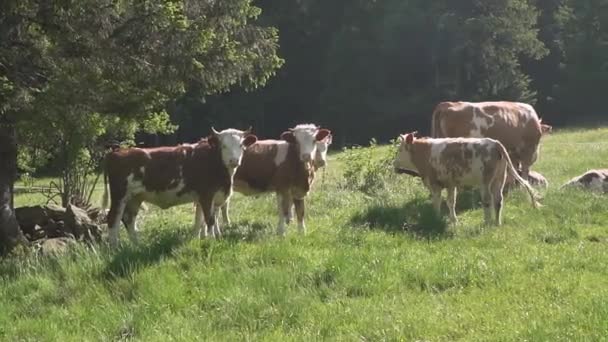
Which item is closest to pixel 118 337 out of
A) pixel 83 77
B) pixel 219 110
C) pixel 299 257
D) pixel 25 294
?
pixel 25 294

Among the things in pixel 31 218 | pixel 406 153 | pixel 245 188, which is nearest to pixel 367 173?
pixel 406 153

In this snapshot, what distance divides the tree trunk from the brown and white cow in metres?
3.52

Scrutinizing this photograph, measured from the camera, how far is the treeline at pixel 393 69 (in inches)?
2238

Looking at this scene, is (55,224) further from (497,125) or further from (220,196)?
(497,125)

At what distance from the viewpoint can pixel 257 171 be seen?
13.9 m

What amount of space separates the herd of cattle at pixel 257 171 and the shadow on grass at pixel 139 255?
1.27m

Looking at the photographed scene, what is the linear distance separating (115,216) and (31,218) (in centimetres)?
210

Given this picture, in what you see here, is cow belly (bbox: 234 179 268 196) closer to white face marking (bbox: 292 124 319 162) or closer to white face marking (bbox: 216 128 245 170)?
white face marking (bbox: 292 124 319 162)

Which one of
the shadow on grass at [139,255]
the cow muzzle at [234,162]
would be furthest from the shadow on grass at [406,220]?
the shadow on grass at [139,255]

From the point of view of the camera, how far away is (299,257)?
10.4 meters

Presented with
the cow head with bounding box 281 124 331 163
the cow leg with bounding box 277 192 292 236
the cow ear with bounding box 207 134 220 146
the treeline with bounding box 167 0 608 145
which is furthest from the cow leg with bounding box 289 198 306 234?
the treeline with bounding box 167 0 608 145

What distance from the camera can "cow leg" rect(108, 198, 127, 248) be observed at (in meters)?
12.6

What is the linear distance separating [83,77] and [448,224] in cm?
580

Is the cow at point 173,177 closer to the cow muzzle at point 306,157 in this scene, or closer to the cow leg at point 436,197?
the cow muzzle at point 306,157
